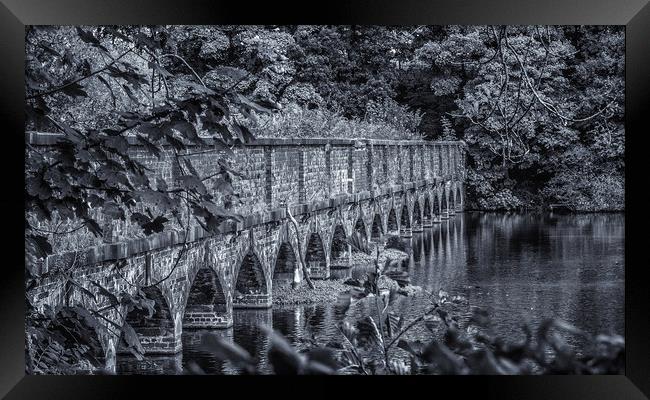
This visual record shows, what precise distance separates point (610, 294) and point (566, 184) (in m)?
4.01

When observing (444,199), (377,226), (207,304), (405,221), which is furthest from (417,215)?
(207,304)

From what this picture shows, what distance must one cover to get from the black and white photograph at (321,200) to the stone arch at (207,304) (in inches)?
1.2

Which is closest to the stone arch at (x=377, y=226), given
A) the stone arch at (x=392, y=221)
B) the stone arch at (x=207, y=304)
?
the stone arch at (x=392, y=221)

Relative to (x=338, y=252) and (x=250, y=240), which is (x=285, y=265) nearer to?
(x=250, y=240)

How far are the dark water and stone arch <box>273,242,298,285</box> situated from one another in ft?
3.47

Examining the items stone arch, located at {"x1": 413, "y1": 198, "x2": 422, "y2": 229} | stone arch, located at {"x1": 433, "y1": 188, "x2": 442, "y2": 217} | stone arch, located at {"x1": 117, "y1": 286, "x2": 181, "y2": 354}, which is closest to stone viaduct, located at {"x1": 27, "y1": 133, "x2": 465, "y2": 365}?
stone arch, located at {"x1": 117, "y1": 286, "x2": 181, "y2": 354}

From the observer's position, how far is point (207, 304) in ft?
41.8

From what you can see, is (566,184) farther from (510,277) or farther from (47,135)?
(47,135)

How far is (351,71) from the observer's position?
15445 millimetres
